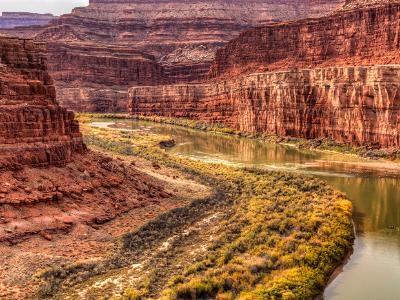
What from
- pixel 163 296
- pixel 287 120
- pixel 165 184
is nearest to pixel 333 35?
pixel 287 120

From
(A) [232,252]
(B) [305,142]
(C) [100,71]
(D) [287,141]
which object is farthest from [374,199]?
(C) [100,71]

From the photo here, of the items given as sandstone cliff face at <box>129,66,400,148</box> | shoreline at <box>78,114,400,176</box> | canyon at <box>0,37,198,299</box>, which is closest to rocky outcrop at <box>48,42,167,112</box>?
shoreline at <box>78,114,400,176</box>

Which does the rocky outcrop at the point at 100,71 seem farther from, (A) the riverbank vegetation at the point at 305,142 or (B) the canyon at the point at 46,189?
(B) the canyon at the point at 46,189

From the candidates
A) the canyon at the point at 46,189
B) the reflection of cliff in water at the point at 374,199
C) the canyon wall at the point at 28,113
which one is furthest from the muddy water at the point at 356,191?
the canyon wall at the point at 28,113

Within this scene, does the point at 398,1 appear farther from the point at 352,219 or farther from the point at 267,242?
the point at 267,242

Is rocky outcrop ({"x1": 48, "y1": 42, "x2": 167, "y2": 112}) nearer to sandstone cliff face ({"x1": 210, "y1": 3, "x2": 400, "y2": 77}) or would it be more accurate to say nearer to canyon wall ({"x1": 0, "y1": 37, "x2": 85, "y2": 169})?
sandstone cliff face ({"x1": 210, "y1": 3, "x2": 400, "y2": 77})

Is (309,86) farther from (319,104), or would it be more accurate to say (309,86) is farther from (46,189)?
(46,189)
